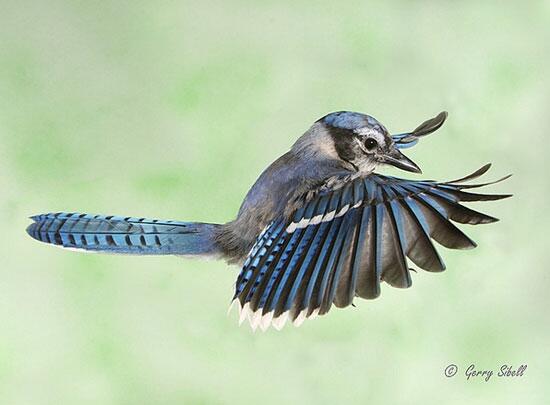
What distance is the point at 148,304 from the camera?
3.55 feet

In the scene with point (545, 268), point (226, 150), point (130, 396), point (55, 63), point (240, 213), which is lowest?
point (545, 268)

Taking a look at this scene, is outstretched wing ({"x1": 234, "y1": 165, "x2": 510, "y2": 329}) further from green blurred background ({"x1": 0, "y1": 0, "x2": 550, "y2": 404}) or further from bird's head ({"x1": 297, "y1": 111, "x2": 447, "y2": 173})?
green blurred background ({"x1": 0, "y1": 0, "x2": 550, "y2": 404})

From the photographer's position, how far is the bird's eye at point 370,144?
961 millimetres

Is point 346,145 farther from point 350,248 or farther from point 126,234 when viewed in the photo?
point 126,234

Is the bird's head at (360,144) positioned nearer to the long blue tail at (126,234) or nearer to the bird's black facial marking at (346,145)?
the bird's black facial marking at (346,145)

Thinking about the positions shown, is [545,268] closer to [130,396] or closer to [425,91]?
[425,91]

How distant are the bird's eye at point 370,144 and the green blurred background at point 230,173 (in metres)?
0.17

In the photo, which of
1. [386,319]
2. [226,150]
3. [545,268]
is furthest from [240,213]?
[545,268]

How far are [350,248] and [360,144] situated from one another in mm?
147

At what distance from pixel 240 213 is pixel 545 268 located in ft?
1.58

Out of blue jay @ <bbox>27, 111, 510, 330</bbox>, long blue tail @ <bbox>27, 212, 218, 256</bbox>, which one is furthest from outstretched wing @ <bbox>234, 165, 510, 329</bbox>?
long blue tail @ <bbox>27, 212, 218, 256</bbox>
